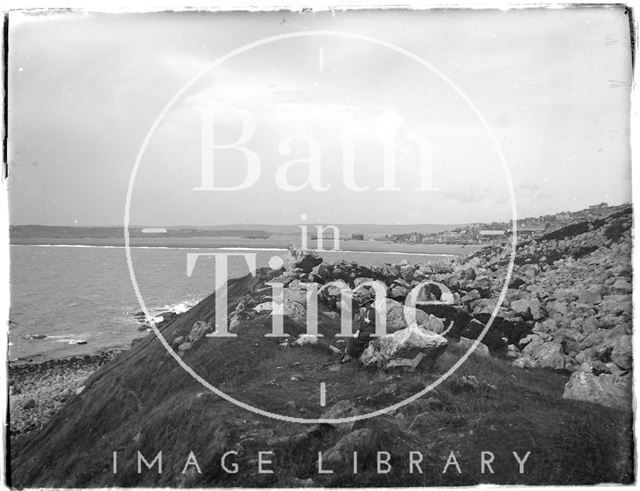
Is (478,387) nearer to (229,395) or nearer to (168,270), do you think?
(229,395)

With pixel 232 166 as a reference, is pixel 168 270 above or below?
below

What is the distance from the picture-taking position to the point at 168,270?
4688 millimetres

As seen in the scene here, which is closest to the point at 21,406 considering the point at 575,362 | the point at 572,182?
the point at 575,362

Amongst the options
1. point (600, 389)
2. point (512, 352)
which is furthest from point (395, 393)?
point (600, 389)

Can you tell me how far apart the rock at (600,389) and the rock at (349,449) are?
1.75 metres

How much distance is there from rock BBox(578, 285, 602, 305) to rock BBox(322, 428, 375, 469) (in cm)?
233

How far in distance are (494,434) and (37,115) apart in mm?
4929

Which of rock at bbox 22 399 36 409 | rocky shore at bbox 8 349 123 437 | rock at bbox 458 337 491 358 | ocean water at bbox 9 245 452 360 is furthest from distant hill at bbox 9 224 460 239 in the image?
rock at bbox 22 399 36 409

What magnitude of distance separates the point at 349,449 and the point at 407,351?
Answer: 0.97 metres

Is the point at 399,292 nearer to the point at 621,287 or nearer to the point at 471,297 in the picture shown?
the point at 471,297

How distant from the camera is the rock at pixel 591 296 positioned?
4746 mm

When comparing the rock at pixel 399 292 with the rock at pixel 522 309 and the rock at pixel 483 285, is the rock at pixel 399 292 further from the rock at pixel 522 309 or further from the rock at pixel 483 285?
the rock at pixel 522 309

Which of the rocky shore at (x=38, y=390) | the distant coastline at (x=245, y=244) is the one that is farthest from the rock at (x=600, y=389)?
the rocky shore at (x=38, y=390)

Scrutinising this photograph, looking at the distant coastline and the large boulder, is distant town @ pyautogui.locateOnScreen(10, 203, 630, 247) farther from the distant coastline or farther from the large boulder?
the large boulder
